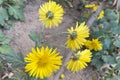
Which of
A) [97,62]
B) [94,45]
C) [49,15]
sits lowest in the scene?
[97,62]

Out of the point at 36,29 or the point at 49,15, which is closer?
the point at 49,15

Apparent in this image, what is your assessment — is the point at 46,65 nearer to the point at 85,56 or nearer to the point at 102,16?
the point at 85,56

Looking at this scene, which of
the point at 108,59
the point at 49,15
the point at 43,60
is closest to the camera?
the point at 43,60

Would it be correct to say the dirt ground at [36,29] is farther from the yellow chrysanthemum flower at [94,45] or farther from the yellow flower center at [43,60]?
the yellow flower center at [43,60]

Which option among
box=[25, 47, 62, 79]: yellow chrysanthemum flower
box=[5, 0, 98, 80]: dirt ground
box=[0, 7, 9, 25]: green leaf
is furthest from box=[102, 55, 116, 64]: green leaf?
box=[25, 47, 62, 79]: yellow chrysanthemum flower

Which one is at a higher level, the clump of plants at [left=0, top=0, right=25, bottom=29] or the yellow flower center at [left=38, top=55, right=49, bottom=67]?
the clump of plants at [left=0, top=0, right=25, bottom=29]

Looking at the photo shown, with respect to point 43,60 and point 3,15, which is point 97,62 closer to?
point 3,15

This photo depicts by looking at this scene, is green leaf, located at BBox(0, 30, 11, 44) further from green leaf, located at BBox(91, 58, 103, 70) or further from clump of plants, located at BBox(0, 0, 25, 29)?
A: green leaf, located at BBox(91, 58, 103, 70)

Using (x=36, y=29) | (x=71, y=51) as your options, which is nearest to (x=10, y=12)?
(x=36, y=29)
